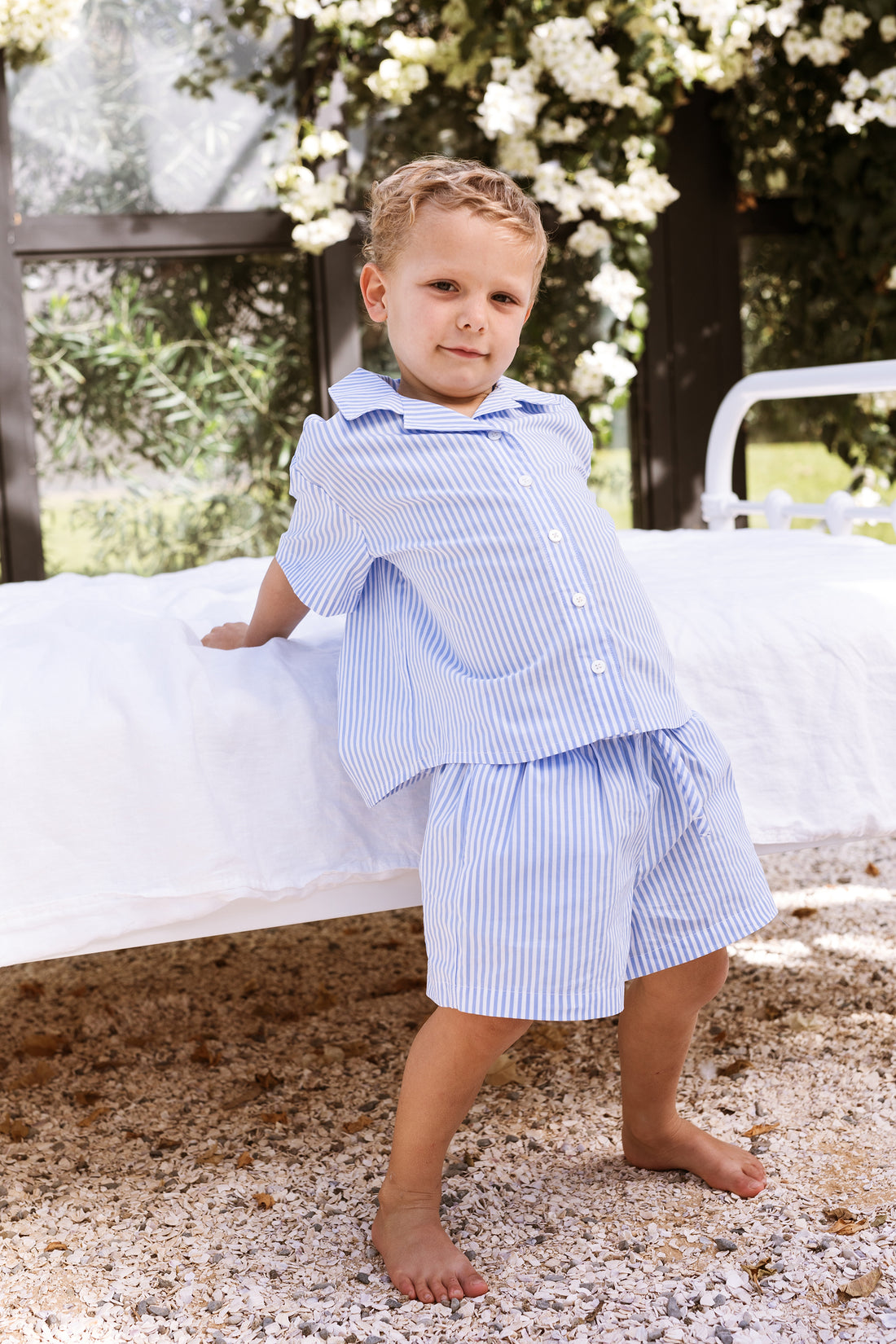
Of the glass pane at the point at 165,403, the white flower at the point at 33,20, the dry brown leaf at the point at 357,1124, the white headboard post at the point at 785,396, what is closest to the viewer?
the dry brown leaf at the point at 357,1124

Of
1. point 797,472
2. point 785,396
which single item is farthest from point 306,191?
point 797,472

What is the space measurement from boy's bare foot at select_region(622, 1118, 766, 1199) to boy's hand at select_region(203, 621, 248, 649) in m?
0.67

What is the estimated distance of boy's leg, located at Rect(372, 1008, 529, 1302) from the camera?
1.15 meters

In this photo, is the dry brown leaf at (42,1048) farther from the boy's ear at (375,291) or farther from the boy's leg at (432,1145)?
the boy's ear at (375,291)

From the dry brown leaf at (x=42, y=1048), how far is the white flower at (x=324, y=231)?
2301 mm

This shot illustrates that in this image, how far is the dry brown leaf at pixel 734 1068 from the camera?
5.19ft

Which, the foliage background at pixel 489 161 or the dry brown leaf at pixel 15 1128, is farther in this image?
the foliage background at pixel 489 161

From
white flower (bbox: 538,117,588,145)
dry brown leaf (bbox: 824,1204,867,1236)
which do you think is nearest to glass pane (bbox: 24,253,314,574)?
white flower (bbox: 538,117,588,145)

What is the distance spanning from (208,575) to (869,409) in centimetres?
243

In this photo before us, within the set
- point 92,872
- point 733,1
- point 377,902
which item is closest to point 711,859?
point 377,902

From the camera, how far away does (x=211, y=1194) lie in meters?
1.34

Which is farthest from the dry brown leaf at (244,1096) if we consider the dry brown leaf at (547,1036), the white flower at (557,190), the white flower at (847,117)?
the white flower at (847,117)

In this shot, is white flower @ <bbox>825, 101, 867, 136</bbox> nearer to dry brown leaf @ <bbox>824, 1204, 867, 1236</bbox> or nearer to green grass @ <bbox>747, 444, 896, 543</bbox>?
green grass @ <bbox>747, 444, 896, 543</bbox>

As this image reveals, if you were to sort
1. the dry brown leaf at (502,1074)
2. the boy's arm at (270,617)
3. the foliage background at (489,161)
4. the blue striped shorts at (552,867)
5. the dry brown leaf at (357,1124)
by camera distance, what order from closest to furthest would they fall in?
the blue striped shorts at (552,867) < the boy's arm at (270,617) < the dry brown leaf at (357,1124) < the dry brown leaf at (502,1074) < the foliage background at (489,161)
